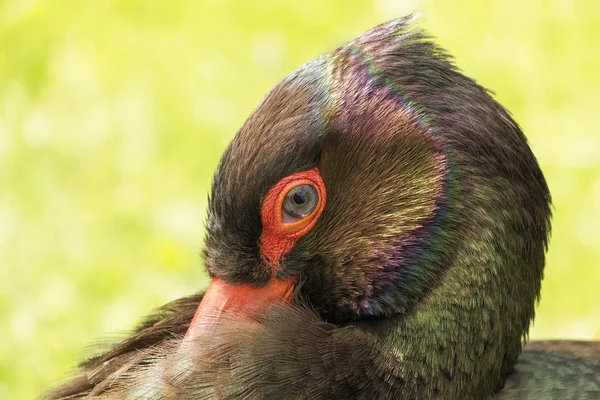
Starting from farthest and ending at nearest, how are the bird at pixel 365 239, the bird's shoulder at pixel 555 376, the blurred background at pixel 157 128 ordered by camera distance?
the blurred background at pixel 157 128 < the bird's shoulder at pixel 555 376 < the bird at pixel 365 239

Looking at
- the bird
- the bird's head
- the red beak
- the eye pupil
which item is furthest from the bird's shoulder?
the eye pupil

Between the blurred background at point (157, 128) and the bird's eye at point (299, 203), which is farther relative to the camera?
the blurred background at point (157, 128)

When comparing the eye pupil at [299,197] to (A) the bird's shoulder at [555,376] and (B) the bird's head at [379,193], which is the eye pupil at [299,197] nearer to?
(B) the bird's head at [379,193]

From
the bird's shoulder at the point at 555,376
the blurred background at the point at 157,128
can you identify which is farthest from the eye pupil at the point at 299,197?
the blurred background at the point at 157,128

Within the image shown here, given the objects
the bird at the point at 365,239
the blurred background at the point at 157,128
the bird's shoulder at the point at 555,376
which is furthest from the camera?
the blurred background at the point at 157,128

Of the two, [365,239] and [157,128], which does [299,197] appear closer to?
[365,239]

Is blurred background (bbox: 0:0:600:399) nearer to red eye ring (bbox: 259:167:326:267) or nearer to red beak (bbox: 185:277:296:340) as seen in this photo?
red beak (bbox: 185:277:296:340)

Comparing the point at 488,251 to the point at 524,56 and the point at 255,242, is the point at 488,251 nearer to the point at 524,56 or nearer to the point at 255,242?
the point at 255,242

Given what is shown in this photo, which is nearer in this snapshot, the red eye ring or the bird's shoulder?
the red eye ring
